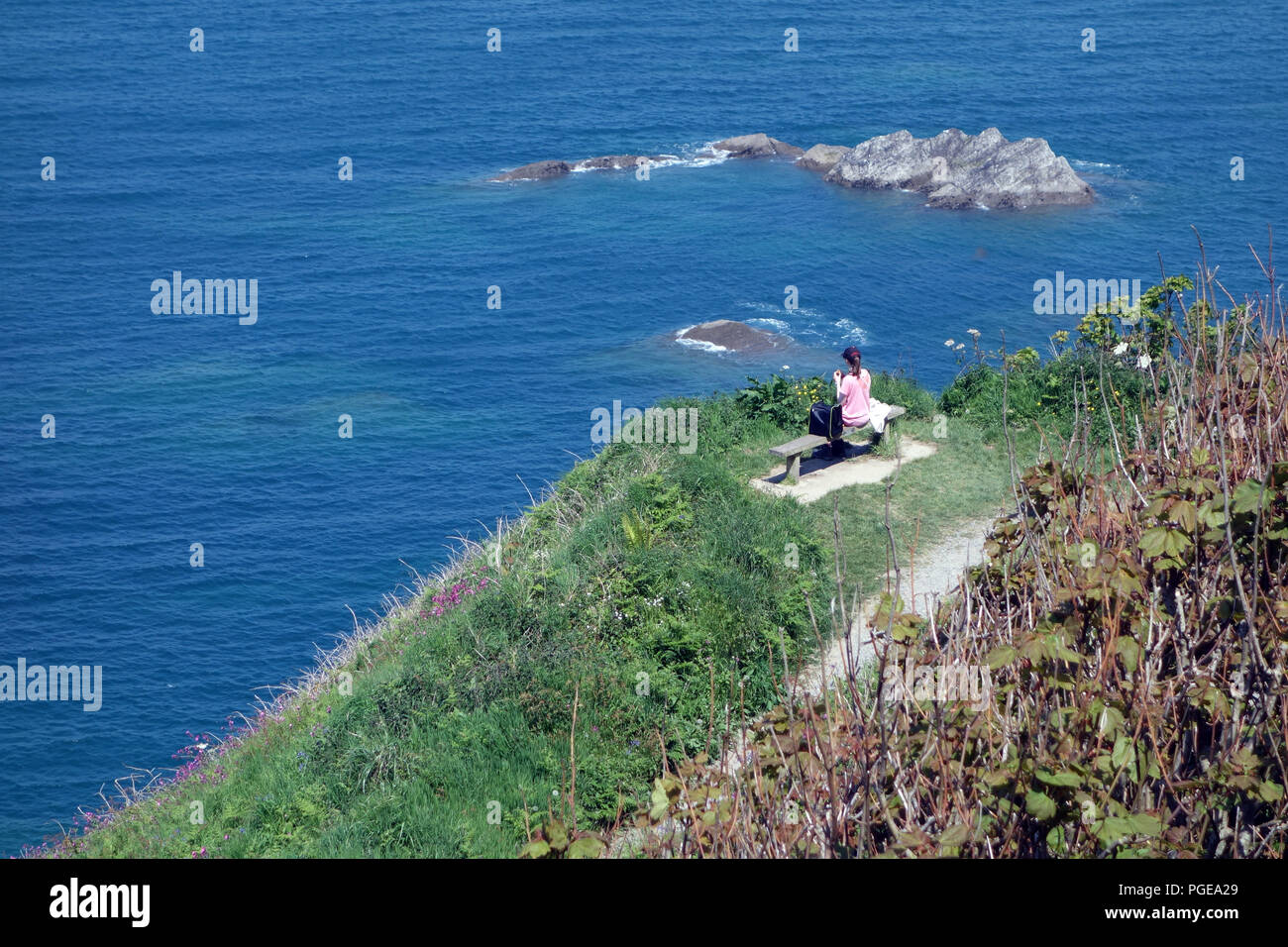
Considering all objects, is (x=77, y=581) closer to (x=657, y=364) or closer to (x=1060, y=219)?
(x=657, y=364)

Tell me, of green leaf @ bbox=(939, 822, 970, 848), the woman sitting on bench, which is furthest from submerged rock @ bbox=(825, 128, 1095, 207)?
green leaf @ bbox=(939, 822, 970, 848)

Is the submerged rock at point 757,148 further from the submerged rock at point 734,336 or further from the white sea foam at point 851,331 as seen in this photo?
the submerged rock at point 734,336

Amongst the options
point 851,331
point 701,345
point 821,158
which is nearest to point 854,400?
point 701,345

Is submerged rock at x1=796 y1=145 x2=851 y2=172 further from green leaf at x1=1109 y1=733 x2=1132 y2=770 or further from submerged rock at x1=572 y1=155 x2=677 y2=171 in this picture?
green leaf at x1=1109 y1=733 x2=1132 y2=770

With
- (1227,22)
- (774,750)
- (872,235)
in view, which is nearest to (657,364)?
(872,235)

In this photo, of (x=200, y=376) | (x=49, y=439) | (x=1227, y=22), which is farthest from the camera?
(x=1227, y=22)
